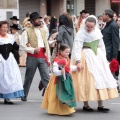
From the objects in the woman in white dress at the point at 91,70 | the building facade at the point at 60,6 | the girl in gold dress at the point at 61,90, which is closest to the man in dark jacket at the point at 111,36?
the woman in white dress at the point at 91,70

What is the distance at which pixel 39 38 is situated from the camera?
1141cm

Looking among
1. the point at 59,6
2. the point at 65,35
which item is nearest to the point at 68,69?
the point at 65,35

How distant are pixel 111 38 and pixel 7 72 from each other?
2524 millimetres

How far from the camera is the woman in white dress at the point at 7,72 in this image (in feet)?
36.8

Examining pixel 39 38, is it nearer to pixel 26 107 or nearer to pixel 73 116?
pixel 26 107

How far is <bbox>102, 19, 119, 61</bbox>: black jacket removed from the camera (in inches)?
480

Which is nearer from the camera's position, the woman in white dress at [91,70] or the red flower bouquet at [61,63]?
the red flower bouquet at [61,63]

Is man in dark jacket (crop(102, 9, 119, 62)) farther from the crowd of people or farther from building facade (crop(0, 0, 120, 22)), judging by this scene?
building facade (crop(0, 0, 120, 22))

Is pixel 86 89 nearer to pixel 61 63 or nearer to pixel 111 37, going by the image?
pixel 61 63

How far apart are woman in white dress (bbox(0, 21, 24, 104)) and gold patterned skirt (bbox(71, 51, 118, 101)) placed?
67.8 inches

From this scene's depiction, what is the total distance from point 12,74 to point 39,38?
2.98 ft

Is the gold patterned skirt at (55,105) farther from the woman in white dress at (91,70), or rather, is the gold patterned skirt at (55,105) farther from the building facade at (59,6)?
the building facade at (59,6)

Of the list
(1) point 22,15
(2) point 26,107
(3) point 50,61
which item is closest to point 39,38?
(3) point 50,61

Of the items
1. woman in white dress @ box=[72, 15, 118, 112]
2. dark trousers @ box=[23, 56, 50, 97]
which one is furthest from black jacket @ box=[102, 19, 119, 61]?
woman in white dress @ box=[72, 15, 118, 112]
